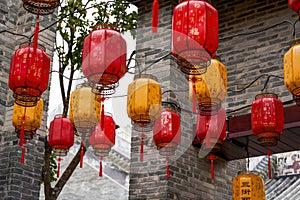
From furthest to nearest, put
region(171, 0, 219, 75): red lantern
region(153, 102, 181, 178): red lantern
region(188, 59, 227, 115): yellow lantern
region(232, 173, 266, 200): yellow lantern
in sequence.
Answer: region(232, 173, 266, 200): yellow lantern < region(153, 102, 181, 178): red lantern < region(188, 59, 227, 115): yellow lantern < region(171, 0, 219, 75): red lantern

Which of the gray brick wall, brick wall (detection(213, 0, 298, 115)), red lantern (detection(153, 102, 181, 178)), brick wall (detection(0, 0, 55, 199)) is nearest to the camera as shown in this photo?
red lantern (detection(153, 102, 181, 178))

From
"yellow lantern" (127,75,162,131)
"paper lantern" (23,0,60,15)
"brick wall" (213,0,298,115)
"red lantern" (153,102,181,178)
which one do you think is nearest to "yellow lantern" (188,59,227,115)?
"yellow lantern" (127,75,162,131)

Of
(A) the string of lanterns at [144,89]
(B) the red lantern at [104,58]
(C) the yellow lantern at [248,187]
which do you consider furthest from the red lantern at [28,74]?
(C) the yellow lantern at [248,187]

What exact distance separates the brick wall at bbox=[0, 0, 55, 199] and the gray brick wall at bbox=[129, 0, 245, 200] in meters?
1.12

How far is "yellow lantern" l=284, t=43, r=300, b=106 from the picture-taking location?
4.29 m

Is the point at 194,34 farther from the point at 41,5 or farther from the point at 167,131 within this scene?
the point at 167,131

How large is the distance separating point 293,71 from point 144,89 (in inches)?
50.2

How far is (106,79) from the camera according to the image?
4203mm

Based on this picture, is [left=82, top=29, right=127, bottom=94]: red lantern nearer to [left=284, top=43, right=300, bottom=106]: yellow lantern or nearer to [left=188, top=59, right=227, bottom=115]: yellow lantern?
[left=188, top=59, right=227, bottom=115]: yellow lantern

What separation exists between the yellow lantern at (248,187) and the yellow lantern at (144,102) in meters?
1.34

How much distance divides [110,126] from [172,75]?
136cm

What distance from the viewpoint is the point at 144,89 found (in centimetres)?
493

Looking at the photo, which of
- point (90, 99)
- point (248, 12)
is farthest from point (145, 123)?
point (248, 12)

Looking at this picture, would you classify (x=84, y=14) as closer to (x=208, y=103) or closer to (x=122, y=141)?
(x=208, y=103)
